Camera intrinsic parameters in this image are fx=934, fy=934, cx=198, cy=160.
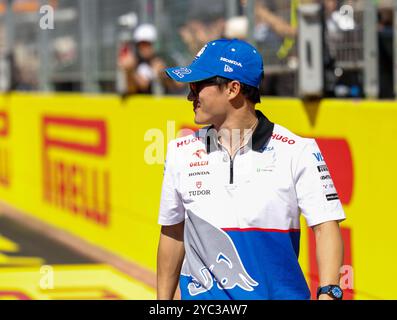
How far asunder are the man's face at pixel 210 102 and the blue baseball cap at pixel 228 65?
2.1 inches

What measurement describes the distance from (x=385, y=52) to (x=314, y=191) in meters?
3.57

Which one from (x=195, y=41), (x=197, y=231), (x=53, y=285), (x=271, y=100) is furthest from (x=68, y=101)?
(x=197, y=231)

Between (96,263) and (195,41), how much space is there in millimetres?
2556

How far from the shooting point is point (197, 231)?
12.1 ft

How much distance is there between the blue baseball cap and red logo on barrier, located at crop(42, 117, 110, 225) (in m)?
6.85

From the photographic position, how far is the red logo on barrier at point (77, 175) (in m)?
10.6

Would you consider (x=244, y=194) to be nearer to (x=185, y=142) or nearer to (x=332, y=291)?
(x=185, y=142)

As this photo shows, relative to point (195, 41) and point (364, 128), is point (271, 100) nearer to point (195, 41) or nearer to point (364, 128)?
point (364, 128)

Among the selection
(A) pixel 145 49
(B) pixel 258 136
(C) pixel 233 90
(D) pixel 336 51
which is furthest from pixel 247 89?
(A) pixel 145 49

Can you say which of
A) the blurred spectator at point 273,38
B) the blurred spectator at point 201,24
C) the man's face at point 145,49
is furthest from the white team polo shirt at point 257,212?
the man's face at point 145,49

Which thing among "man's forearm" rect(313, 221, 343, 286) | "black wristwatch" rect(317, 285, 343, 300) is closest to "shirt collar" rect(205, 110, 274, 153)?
"man's forearm" rect(313, 221, 343, 286)

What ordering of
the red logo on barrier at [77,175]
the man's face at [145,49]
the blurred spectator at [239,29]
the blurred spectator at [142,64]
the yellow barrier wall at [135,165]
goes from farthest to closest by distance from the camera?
1. the red logo on barrier at [77,175]
2. the man's face at [145,49]
3. the blurred spectator at [142,64]
4. the blurred spectator at [239,29]
5. the yellow barrier wall at [135,165]

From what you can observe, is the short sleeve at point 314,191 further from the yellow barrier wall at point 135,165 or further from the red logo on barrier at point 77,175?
the red logo on barrier at point 77,175

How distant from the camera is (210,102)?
3693 millimetres
